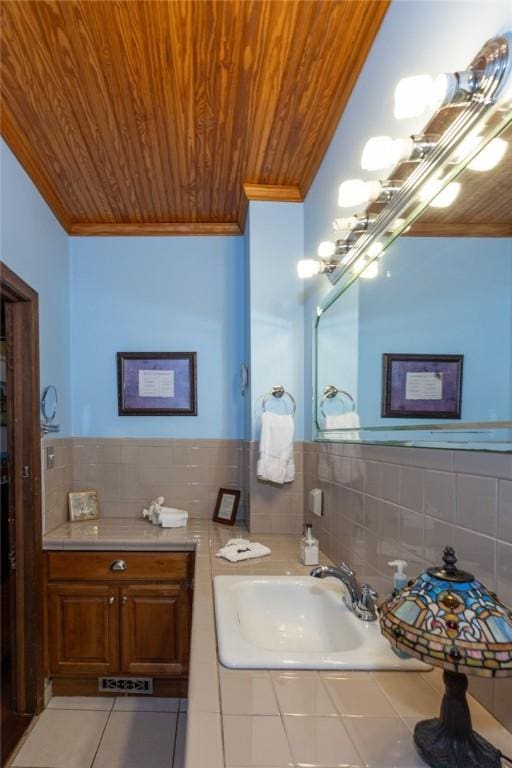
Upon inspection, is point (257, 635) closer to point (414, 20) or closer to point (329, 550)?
point (329, 550)

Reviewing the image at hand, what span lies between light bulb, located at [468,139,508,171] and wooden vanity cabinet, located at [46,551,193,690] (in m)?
2.02

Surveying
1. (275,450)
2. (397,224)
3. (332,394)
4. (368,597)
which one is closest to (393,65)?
(397,224)

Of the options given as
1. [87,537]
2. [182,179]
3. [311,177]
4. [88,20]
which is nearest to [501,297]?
[88,20]

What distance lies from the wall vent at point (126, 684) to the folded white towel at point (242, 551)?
879 millimetres

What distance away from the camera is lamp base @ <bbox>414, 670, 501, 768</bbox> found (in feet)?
2.22

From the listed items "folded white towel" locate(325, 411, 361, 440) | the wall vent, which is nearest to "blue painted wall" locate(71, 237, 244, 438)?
"folded white towel" locate(325, 411, 361, 440)

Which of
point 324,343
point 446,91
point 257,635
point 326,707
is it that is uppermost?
point 446,91

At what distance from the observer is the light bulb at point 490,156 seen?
795 mm

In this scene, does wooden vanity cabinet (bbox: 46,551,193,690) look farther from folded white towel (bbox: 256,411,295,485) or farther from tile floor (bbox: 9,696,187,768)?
folded white towel (bbox: 256,411,295,485)

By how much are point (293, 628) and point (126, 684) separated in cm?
135

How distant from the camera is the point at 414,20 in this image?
45.8 inches

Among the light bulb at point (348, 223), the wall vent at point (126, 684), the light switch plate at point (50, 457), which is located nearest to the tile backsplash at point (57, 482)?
the light switch plate at point (50, 457)

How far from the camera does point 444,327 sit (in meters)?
0.98

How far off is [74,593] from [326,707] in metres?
1.79
